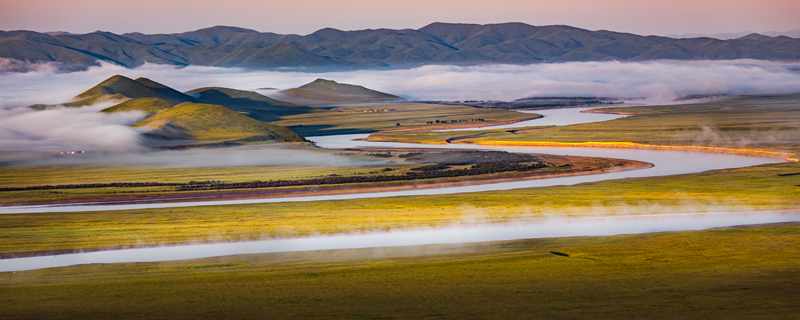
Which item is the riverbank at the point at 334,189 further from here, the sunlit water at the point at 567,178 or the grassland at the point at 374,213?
the grassland at the point at 374,213

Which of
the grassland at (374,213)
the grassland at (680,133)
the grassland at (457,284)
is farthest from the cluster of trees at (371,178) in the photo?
the grassland at (457,284)

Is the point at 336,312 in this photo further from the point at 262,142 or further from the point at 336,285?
the point at 262,142

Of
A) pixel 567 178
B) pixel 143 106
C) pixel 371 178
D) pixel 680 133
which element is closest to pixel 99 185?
pixel 371 178

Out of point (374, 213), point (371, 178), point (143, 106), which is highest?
point (143, 106)

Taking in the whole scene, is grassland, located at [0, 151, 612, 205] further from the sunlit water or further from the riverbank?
the sunlit water

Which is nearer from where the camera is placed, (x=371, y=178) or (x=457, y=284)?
(x=457, y=284)

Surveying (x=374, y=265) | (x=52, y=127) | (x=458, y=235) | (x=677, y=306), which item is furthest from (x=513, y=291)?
(x=52, y=127)

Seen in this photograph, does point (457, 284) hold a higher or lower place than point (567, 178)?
higher

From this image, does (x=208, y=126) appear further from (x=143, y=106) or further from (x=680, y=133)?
(x=680, y=133)
